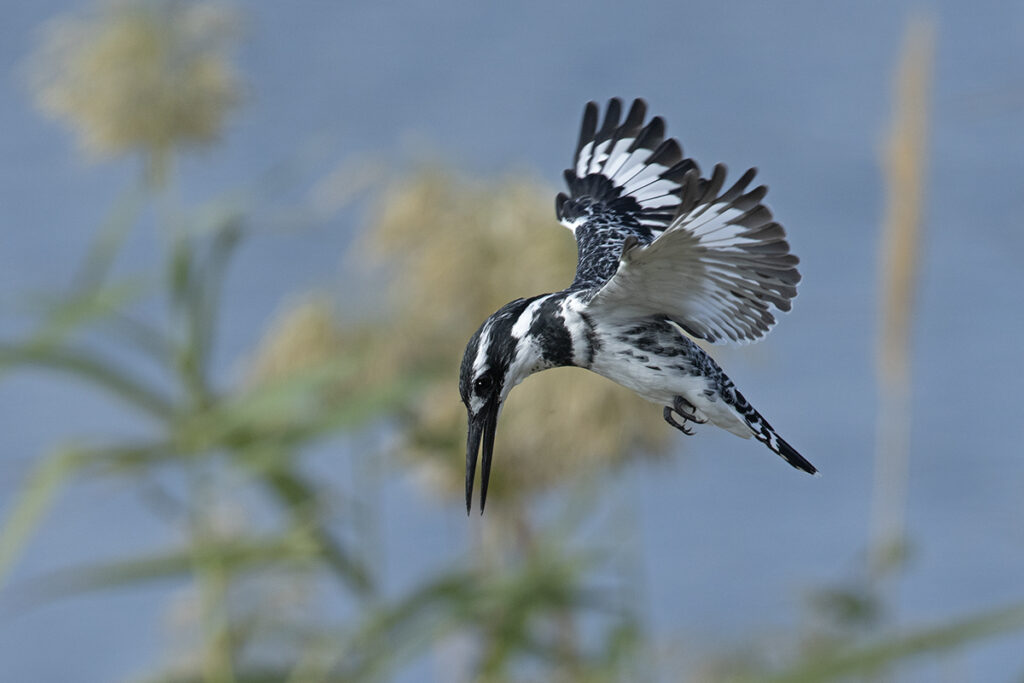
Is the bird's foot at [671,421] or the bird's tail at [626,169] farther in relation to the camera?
the bird's tail at [626,169]

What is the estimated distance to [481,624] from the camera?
155cm

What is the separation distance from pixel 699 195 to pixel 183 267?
3.19 ft

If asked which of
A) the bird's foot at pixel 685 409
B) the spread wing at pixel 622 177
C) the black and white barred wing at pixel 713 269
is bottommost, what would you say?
the bird's foot at pixel 685 409

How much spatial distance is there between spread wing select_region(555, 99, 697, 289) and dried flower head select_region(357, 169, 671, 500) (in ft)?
1.76

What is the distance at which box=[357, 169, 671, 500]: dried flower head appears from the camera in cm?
146

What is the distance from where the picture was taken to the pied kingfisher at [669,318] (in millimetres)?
466

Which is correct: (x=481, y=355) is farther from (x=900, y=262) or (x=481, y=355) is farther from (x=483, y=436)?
(x=900, y=262)

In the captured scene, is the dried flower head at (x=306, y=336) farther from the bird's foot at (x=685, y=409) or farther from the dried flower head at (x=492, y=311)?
the bird's foot at (x=685, y=409)

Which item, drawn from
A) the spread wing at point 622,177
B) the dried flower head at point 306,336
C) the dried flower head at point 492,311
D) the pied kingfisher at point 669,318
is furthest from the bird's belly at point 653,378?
the dried flower head at point 306,336

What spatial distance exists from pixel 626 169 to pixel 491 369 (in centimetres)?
41

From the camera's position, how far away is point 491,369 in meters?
0.45

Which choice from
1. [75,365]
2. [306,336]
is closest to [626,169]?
[75,365]

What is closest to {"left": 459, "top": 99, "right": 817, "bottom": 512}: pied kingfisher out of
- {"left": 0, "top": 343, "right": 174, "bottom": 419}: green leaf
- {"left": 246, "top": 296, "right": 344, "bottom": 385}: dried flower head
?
{"left": 0, "top": 343, "right": 174, "bottom": 419}: green leaf

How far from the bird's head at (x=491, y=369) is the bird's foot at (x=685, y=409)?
77 mm
